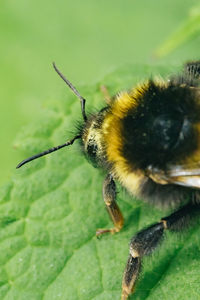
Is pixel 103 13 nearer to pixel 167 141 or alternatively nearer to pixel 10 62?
pixel 10 62

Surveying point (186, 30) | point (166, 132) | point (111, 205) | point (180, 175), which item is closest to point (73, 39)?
point (186, 30)

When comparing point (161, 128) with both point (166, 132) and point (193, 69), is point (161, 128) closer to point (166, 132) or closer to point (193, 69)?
point (166, 132)

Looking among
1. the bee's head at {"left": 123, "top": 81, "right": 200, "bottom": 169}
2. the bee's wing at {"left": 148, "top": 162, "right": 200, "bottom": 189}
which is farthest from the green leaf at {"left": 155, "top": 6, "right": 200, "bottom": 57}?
the bee's wing at {"left": 148, "top": 162, "right": 200, "bottom": 189}

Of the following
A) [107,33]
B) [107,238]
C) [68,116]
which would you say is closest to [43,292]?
[107,238]

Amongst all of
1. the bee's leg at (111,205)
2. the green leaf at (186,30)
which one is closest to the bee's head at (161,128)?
the bee's leg at (111,205)

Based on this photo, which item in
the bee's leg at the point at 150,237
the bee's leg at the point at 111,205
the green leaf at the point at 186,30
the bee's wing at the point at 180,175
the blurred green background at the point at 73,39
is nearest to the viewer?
the bee's wing at the point at 180,175

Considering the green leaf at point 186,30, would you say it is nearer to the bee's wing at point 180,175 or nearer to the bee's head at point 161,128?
the bee's head at point 161,128
